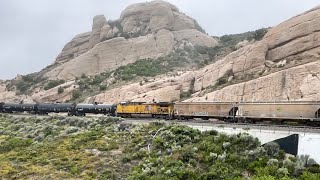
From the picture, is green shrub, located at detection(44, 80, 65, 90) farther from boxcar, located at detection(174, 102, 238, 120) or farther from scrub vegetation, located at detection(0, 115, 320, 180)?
scrub vegetation, located at detection(0, 115, 320, 180)

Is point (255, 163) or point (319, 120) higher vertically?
point (319, 120)

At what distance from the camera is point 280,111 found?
3600 centimetres

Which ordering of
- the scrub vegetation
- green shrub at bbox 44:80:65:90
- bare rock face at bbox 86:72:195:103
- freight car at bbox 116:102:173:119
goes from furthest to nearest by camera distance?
green shrub at bbox 44:80:65:90 → bare rock face at bbox 86:72:195:103 → freight car at bbox 116:102:173:119 → the scrub vegetation

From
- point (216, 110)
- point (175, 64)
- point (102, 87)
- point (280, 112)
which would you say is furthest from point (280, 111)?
point (175, 64)

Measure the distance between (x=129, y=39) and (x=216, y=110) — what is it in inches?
2987

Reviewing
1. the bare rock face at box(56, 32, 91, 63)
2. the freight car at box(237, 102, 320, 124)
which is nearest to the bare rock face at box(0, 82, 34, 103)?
the bare rock face at box(56, 32, 91, 63)

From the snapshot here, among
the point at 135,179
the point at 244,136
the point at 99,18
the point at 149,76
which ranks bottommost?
the point at 135,179

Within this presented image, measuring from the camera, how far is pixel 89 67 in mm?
108938

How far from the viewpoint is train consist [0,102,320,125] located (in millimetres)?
34219

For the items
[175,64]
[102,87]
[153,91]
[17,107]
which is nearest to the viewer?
[17,107]

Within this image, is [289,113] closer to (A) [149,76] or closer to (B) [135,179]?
(B) [135,179]

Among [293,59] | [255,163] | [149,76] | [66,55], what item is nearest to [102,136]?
[255,163]

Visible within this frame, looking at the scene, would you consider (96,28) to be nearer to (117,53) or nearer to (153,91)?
(117,53)

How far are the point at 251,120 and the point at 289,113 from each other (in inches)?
203
